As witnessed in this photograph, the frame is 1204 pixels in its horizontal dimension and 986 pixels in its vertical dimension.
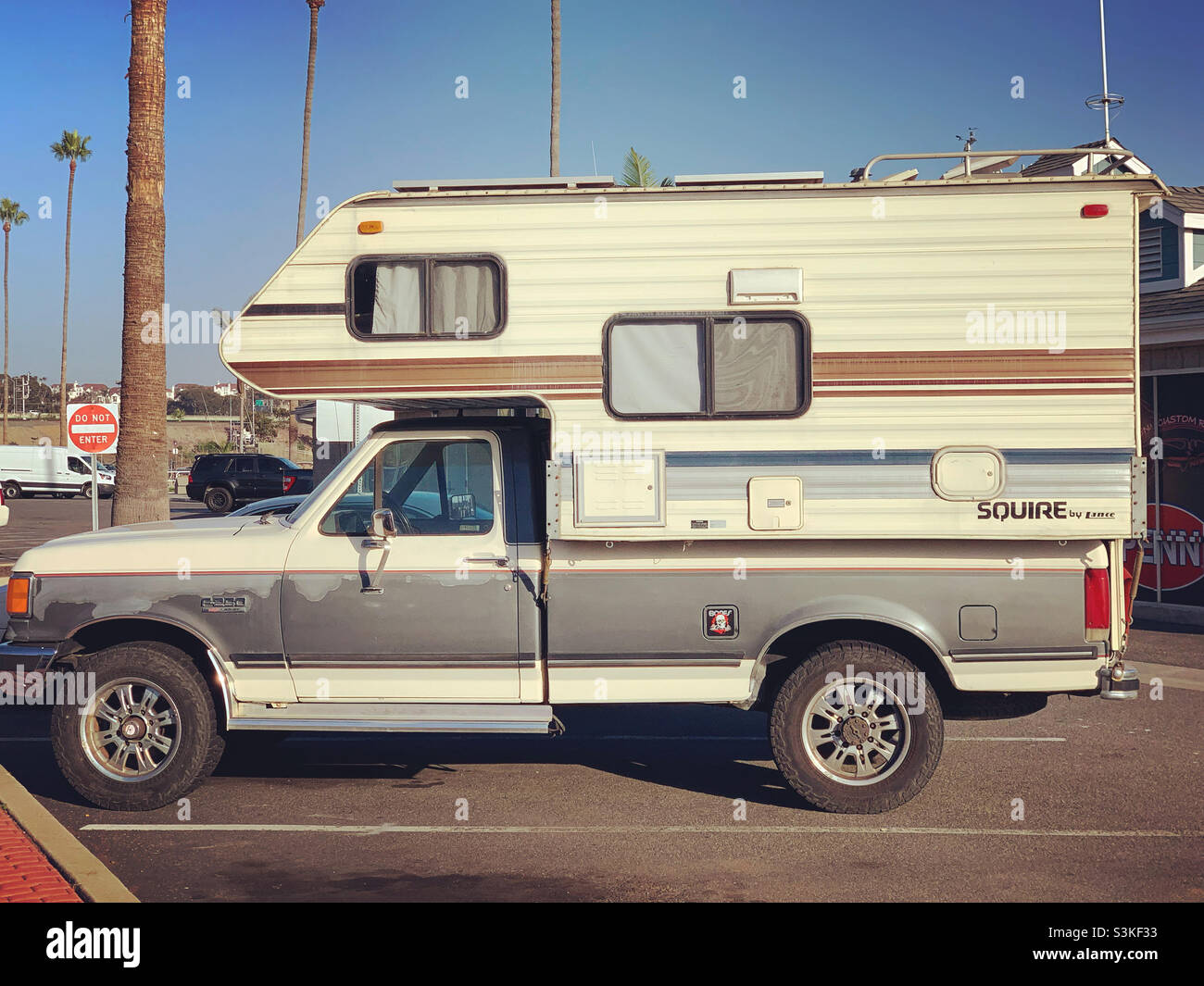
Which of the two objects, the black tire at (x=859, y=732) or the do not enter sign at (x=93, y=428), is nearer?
the black tire at (x=859, y=732)

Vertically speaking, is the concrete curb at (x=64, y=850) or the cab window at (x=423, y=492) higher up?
the cab window at (x=423, y=492)

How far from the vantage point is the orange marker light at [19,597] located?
6.57m

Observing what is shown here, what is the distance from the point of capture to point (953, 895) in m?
5.21

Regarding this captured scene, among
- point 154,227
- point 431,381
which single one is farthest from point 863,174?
point 154,227

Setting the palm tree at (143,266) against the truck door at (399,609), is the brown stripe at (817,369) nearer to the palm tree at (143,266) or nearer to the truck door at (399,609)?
the truck door at (399,609)

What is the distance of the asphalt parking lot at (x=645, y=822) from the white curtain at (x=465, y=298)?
8.77ft

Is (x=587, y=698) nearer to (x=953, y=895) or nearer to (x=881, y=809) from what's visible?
(x=881, y=809)

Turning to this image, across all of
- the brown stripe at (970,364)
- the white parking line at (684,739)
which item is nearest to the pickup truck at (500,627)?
the brown stripe at (970,364)

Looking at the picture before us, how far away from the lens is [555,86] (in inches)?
909

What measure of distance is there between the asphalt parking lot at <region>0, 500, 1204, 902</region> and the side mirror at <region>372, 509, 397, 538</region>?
1.56 meters

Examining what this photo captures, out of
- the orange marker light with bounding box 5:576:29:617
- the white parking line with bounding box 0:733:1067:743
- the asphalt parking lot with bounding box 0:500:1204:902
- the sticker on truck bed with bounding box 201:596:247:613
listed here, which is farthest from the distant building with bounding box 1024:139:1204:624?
the orange marker light with bounding box 5:576:29:617

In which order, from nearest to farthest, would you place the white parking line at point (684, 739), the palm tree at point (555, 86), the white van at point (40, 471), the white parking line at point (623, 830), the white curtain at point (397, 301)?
the white parking line at point (623, 830)
the white curtain at point (397, 301)
the white parking line at point (684, 739)
the palm tree at point (555, 86)
the white van at point (40, 471)

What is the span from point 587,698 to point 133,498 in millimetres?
8665

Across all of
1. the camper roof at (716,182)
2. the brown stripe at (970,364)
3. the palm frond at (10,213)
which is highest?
the palm frond at (10,213)
